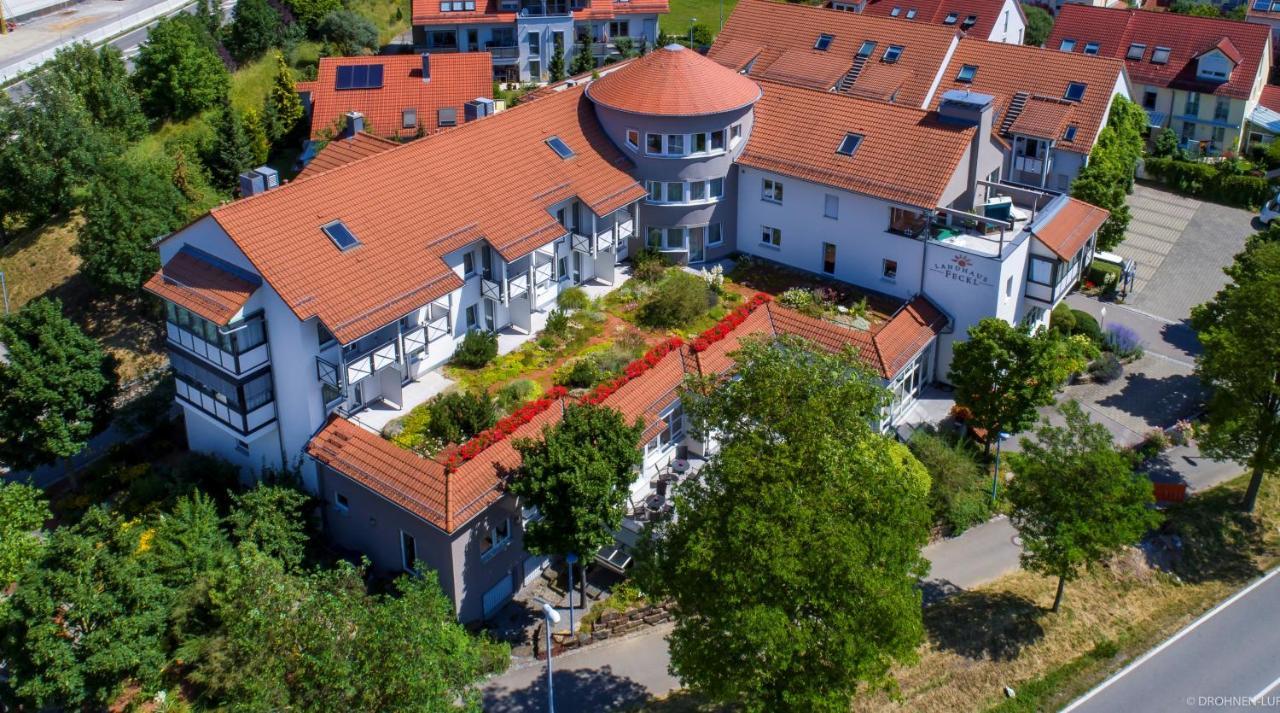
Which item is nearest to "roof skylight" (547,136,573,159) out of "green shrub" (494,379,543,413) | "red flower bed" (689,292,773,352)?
"red flower bed" (689,292,773,352)

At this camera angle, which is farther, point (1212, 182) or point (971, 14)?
point (971, 14)

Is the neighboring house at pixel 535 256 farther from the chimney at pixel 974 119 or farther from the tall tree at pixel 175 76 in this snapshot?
the tall tree at pixel 175 76

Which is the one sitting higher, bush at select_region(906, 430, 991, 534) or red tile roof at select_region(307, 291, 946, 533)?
red tile roof at select_region(307, 291, 946, 533)

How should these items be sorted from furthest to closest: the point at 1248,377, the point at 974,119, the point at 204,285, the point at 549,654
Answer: the point at 974,119 → the point at 1248,377 → the point at 204,285 → the point at 549,654

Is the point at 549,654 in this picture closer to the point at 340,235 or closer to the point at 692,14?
the point at 340,235

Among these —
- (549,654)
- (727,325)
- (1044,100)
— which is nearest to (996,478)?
(727,325)

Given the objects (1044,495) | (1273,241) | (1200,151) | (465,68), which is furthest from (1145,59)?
(1044,495)

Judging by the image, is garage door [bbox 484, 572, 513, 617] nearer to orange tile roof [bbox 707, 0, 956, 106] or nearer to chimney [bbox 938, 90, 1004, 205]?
chimney [bbox 938, 90, 1004, 205]

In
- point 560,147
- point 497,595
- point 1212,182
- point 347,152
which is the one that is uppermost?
point 560,147
